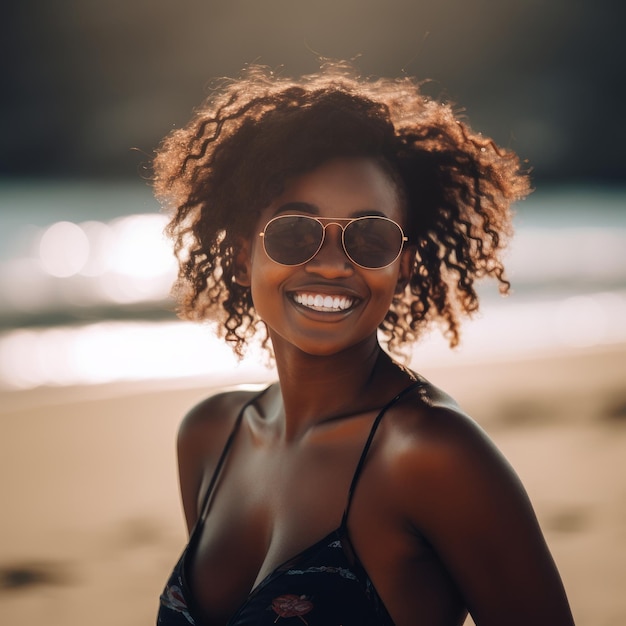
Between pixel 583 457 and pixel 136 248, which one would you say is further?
pixel 136 248

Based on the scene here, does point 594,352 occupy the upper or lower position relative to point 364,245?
lower

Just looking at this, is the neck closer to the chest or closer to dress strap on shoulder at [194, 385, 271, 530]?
the chest

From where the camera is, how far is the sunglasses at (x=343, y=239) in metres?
2.56

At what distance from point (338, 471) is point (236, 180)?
81 cm

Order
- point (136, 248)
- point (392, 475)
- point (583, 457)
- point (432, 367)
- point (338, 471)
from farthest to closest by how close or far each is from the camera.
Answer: point (136, 248) → point (432, 367) → point (583, 457) → point (338, 471) → point (392, 475)

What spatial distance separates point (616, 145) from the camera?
3253 cm

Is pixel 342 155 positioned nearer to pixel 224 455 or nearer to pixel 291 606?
pixel 224 455

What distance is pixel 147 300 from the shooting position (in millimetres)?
12641

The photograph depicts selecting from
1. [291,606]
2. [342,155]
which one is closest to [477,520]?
[291,606]

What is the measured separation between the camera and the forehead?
2590 mm

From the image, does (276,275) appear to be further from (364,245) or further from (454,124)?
(454,124)

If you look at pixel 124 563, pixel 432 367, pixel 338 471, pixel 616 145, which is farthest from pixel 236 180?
pixel 616 145

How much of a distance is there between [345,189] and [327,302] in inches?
10.8

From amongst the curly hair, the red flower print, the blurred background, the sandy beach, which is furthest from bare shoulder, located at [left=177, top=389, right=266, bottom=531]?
the sandy beach
